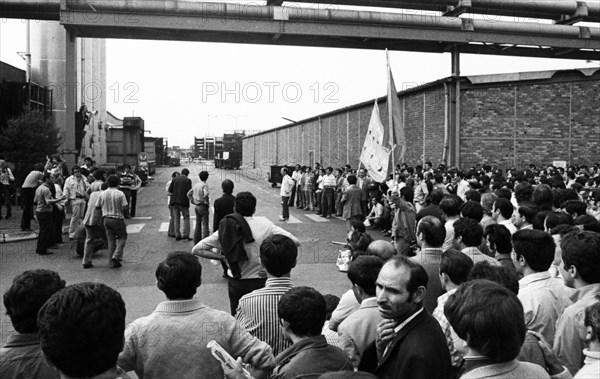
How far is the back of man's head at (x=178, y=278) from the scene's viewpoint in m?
3.24

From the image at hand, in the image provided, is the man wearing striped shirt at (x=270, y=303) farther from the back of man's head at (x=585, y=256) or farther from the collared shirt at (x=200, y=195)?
the collared shirt at (x=200, y=195)

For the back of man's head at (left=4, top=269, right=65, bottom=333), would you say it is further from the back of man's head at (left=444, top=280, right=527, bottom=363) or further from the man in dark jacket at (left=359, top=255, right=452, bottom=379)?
the back of man's head at (left=444, top=280, right=527, bottom=363)

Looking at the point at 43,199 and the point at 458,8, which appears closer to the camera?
the point at 43,199

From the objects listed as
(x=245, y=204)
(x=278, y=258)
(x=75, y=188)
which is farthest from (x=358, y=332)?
(x=75, y=188)

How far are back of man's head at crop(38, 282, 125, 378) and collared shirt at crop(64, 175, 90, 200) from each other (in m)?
11.8

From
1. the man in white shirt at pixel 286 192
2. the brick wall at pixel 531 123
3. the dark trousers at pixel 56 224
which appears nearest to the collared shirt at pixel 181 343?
the dark trousers at pixel 56 224

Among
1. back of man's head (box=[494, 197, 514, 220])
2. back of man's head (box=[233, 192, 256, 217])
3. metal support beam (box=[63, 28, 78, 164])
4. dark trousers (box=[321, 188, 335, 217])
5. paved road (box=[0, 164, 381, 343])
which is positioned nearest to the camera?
back of man's head (box=[233, 192, 256, 217])

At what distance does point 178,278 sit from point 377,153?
25.3 ft

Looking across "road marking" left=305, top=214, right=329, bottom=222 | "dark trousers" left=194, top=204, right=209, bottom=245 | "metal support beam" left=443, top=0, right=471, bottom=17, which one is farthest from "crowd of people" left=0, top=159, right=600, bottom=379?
"metal support beam" left=443, top=0, right=471, bottom=17

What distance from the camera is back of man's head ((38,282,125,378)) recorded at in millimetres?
2127

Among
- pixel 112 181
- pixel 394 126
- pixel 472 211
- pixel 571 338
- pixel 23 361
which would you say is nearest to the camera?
pixel 23 361

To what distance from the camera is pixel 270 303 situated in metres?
3.95

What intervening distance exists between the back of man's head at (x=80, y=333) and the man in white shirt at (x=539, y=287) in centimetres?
288

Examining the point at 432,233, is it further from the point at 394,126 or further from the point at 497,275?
the point at 394,126
